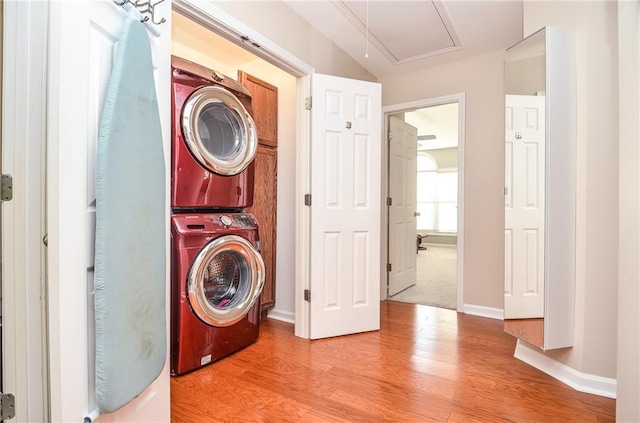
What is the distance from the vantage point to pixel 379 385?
1.73 m

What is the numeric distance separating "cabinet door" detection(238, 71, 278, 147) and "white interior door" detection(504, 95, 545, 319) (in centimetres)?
186

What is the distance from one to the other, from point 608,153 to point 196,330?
8.13ft

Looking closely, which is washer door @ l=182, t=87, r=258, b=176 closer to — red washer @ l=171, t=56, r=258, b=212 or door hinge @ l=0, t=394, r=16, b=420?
red washer @ l=171, t=56, r=258, b=212

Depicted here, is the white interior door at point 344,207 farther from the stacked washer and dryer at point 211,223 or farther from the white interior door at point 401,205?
the white interior door at point 401,205

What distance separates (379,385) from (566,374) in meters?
1.06

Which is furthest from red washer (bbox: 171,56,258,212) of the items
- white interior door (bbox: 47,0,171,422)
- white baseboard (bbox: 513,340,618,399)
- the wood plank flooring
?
white baseboard (bbox: 513,340,618,399)

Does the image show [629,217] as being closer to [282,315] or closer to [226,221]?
[226,221]

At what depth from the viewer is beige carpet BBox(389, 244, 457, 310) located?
3.46 m

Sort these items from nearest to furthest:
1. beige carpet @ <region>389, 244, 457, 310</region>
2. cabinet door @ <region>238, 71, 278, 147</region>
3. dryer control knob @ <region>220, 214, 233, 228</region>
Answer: dryer control knob @ <region>220, 214, 233, 228</region>
cabinet door @ <region>238, 71, 278, 147</region>
beige carpet @ <region>389, 244, 457, 310</region>

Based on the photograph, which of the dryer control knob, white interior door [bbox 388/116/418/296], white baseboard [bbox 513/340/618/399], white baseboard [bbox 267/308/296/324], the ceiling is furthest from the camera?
white interior door [bbox 388/116/418/296]

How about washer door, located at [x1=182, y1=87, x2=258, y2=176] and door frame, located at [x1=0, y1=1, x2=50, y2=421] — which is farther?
washer door, located at [x1=182, y1=87, x2=258, y2=176]

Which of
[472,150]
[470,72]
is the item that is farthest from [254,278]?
[470,72]

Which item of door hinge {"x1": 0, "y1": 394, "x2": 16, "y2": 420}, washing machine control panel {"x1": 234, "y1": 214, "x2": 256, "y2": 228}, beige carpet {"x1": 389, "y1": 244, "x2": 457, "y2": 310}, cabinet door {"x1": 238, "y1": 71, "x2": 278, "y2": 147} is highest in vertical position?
cabinet door {"x1": 238, "y1": 71, "x2": 278, "y2": 147}

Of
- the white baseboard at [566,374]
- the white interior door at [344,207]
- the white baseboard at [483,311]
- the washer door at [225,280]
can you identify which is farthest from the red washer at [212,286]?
the white baseboard at [483,311]
